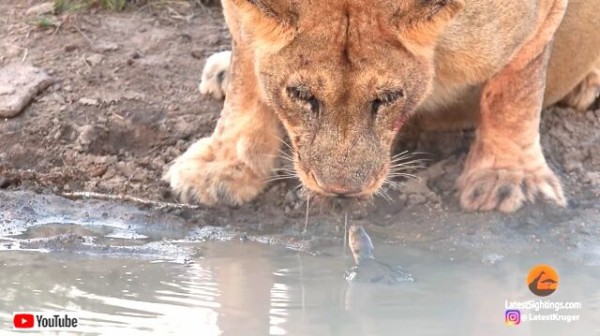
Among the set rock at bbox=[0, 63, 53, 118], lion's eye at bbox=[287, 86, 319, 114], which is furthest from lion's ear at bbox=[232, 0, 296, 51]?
rock at bbox=[0, 63, 53, 118]

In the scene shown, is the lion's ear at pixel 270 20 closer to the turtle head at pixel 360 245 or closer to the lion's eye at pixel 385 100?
the lion's eye at pixel 385 100

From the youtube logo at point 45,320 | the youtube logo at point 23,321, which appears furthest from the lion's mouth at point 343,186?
the youtube logo at point 23,321

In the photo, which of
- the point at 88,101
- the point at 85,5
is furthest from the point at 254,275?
the point at 85,5

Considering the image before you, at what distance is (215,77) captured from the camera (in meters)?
6.45

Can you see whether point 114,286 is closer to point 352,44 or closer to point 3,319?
point 3,319

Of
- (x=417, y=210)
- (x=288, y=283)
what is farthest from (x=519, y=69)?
(x=288, y=283)

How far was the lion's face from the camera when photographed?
4.77 m

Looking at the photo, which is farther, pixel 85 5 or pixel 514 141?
pixel 85 5

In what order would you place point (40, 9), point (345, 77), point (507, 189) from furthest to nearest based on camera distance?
point (40, 9)
point (507, 189)
point (345, 77)

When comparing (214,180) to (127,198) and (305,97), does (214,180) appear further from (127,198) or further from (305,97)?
(305,97)

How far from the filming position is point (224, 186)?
18.9 feet

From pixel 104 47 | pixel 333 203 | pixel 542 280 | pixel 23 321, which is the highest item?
pixel 104 47

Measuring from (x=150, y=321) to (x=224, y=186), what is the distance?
1417 mm

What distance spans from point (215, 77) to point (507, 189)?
160 centimetres
